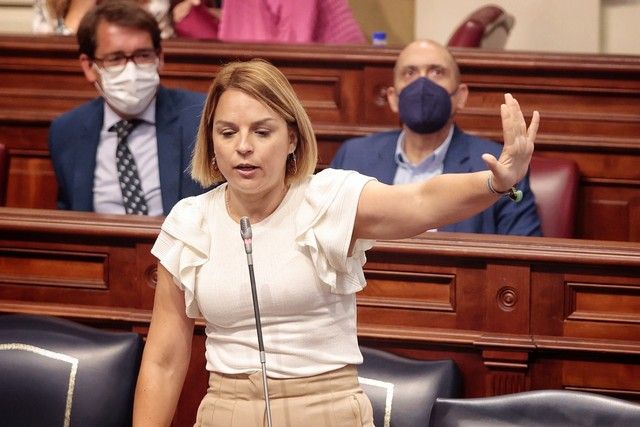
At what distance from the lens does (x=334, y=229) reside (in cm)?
154

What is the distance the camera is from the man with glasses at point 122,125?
2863mm

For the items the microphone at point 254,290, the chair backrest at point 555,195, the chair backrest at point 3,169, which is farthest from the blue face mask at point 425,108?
the microphone at point 254,290

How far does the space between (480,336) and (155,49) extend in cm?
126

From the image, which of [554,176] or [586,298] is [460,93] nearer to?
[554,176]

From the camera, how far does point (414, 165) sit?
9.67 feet

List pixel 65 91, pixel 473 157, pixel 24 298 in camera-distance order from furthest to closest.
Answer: pixel 65 91
pixel 473 157
pixel 24 298

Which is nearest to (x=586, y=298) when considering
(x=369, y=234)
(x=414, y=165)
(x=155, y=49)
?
(x=369, y=234)

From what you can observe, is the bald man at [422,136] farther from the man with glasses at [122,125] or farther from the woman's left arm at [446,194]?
the woman's left arm at [446,194]

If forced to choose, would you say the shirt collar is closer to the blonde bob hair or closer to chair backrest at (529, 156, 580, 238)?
chair backrest at (529, 156, 580, 238)

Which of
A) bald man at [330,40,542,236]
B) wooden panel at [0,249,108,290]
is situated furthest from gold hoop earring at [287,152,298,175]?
bald man at [330,40,542,236]

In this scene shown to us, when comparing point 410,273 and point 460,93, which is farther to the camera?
point 460,93

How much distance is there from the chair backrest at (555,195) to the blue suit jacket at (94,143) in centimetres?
88

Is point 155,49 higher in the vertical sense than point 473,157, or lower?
higher

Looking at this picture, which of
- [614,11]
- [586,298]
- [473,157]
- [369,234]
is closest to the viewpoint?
[369,234]
